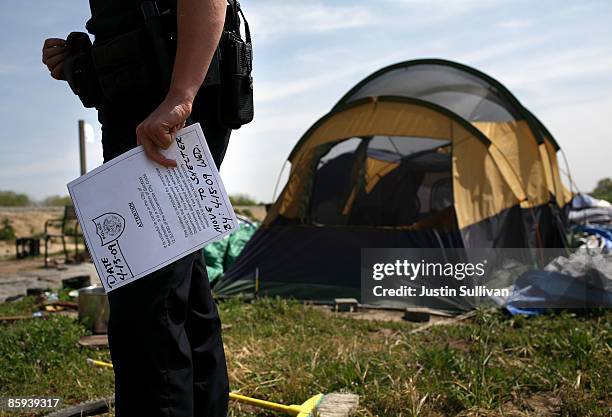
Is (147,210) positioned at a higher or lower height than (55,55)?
lower

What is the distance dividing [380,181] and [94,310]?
324 cm

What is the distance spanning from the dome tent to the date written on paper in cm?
267

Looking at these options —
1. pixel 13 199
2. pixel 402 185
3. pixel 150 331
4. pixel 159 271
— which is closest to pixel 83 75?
pixel 159 271

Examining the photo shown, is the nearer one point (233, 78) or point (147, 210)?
point (147, 210)

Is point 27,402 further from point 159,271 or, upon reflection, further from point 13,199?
point 13,199

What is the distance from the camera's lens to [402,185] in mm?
6211

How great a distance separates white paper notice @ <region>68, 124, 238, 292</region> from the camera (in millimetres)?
1499

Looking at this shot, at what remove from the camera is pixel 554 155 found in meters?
7.35

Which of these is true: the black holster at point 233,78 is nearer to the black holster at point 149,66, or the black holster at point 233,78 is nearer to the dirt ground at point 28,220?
the black holster at point 149,66

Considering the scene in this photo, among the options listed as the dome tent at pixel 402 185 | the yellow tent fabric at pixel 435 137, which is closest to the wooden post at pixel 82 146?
the dome tent at pixel 402 185

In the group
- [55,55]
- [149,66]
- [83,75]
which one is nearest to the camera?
[149,66]

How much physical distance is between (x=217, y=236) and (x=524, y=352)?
2.45 metres

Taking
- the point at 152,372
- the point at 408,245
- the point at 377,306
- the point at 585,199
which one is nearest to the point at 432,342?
the point at 377,306

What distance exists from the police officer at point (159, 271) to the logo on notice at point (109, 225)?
150mm
